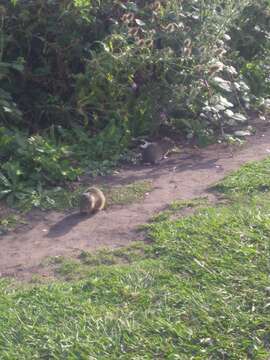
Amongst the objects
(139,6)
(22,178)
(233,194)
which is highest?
(139,6)

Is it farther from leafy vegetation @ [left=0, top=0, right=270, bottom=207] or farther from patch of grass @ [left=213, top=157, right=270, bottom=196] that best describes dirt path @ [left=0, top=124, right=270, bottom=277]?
leafy vegetation @ [left=0, top=0, right=270, bottom=207]

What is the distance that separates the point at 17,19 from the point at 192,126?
6.35ft

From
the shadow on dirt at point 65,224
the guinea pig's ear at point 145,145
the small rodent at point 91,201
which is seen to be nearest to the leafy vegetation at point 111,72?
the guinea pig's ear at point 145,145

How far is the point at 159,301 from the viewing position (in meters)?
4.33

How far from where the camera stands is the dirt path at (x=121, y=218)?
5145mm

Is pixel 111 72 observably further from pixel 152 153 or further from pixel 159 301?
pixel 159 301

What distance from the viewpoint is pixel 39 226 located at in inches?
220

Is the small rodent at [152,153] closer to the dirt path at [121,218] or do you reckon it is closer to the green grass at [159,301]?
the dirt path at [121,218]

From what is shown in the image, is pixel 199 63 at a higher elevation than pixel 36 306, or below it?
higher

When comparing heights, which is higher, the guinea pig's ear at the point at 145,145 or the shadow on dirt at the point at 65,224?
the guinea pig's ear at the point at 145,145

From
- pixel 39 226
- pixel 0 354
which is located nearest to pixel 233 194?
pixel 39 226

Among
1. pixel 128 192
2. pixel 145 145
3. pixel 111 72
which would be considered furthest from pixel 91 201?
pixel 111 72

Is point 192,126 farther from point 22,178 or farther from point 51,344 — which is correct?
point 51,344

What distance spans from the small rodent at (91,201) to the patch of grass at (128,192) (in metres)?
0.21
